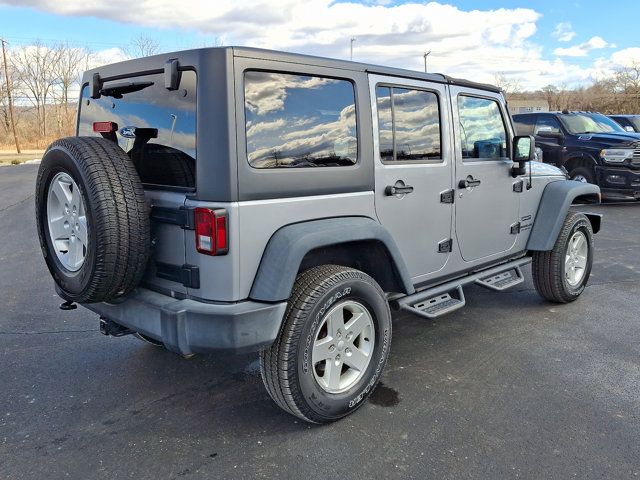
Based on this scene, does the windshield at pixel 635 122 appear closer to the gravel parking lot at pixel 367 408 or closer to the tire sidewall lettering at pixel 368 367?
the gravel parking lot at pixel 367 408

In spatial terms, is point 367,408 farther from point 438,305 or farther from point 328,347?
point 438,305

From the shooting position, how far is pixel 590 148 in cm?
1109

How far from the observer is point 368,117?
10.6ft

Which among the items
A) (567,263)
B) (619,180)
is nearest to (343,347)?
(567,263)

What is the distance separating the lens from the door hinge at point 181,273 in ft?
8.84

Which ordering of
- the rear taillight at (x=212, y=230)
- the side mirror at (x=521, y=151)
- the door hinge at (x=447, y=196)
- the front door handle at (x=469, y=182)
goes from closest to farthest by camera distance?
the rear taillight at (x=212, y=230)
the door hinge at (x=447, y=196)
the front door handle at (x=469, y=182)
the side mirror at (x=521, y=151)

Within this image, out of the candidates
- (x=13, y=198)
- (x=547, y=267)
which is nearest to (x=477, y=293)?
(x=547, y=267)

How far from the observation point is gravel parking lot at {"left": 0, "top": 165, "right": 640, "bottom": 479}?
2688mm

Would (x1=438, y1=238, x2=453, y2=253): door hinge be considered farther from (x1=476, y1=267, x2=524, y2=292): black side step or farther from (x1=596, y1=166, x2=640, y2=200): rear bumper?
(x1=596, y1=166, x2=640, y2=200): rear bumper

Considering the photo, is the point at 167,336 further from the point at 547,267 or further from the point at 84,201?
the point at 547,267

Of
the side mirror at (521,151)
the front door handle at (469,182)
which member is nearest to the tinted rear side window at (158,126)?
the front door handle at (469,182)

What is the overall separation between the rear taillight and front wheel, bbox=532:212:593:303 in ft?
11.3

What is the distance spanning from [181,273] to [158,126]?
0.81 m

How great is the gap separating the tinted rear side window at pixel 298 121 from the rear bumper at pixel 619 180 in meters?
9.62
